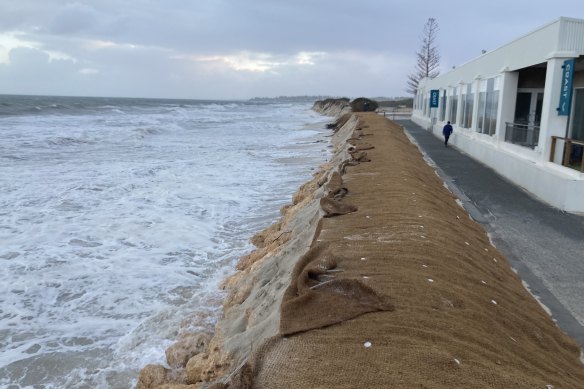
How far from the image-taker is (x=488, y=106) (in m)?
18.5

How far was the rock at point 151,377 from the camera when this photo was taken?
470cm

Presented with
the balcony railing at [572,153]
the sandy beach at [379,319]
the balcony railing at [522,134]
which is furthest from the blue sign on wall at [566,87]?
the sandy beach at [379,319]

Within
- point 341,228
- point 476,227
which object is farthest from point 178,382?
point 476,227

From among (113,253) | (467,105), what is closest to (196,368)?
(113,253)

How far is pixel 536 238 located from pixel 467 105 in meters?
15.7

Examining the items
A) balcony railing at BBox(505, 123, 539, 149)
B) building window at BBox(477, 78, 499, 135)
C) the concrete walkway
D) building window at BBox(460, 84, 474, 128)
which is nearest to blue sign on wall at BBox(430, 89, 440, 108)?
building window at BBox(460, 84, 474, 128)

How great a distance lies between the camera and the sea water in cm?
558

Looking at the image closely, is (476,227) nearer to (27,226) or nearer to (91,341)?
(91,341)

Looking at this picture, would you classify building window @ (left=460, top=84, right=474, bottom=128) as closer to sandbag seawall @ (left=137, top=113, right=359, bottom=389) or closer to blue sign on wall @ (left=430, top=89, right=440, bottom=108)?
blue sign on wall @ (left=430, top=89, right=440, bottom=108)

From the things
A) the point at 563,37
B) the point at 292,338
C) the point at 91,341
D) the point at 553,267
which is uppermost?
the point at 563,37

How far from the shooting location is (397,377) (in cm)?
308

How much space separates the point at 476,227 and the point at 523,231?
113 cm

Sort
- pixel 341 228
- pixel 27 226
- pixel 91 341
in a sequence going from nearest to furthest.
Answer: pixel 91 341
pixel 341 228
pixel 27 226

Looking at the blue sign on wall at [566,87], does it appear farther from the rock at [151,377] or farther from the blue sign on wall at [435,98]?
the blue sign on wall at [435,98]
